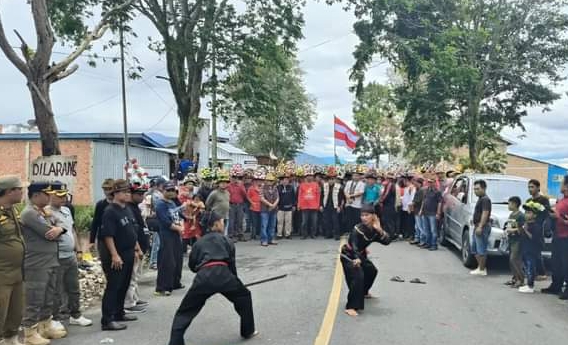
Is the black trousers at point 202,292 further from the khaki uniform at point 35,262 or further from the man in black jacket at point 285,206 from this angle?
the man in black jacket at point 285,206

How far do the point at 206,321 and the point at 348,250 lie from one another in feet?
6.50

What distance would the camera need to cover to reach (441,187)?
13.6 meters

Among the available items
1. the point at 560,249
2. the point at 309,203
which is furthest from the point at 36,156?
the point at 560,249

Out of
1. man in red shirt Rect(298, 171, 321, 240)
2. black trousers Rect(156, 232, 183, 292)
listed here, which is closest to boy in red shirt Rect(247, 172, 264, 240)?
man in red shirt Rect(298, 171, 321, 240)

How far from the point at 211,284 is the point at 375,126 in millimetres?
42559

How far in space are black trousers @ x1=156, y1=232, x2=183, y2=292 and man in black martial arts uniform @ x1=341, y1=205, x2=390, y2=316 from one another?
256 centimetres

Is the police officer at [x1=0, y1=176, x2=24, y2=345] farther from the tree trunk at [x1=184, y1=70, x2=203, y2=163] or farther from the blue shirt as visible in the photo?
the tree trunk at [x1=184, y1=70, x2=203, y2=163]

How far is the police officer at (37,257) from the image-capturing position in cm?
570

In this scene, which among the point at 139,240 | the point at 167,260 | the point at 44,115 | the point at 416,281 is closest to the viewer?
the point at 139,240

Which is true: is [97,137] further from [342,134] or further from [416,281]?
[416,281]

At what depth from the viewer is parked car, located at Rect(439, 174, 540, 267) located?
9688 mm

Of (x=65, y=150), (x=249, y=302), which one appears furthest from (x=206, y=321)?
(x=65, y=150)

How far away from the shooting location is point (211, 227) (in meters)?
5.81

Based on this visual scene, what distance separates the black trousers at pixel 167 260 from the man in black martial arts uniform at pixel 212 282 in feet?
7.60
